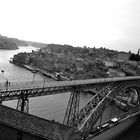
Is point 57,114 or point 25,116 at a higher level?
point 25,116

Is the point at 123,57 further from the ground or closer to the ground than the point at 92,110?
further from the ground

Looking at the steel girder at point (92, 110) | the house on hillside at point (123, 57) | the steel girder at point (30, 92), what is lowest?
the steel girder at point (92, 110)

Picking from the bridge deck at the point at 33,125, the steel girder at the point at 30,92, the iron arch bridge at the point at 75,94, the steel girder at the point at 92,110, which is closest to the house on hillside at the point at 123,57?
the iron arch bridge at the point at 75,94

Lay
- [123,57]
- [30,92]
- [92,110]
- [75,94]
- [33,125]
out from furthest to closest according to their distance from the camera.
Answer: [123,57], [75,94], [92,110], [30,92], [33,125]

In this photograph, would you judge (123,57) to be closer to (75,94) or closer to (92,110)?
(75,94)

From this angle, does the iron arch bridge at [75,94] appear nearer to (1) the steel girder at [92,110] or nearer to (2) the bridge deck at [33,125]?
(1) the steel girder at [92,110]

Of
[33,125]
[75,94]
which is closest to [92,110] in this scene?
[75,94]

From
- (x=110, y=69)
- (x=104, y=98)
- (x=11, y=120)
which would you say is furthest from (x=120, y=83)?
(x=110, y=69)

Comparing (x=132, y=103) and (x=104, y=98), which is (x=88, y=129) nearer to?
(x=104, y=98)

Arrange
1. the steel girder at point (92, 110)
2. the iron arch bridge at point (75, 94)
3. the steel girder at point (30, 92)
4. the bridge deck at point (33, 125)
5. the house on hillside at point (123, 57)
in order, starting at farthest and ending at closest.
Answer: the house on hillside at point (123, 57) < the steel girder at point (92, 110) < the iron arch bridge at point (75, 94) < the steel girder at point (30, 92) < the bridge deck at point (33, 125)
